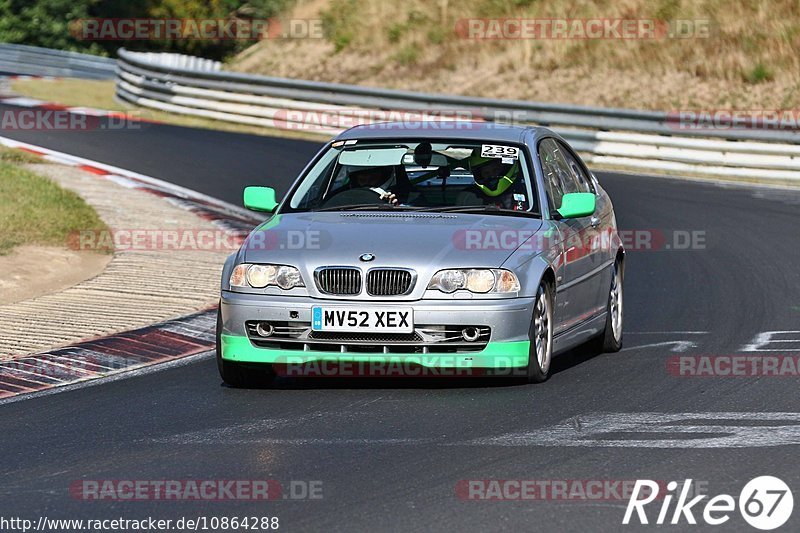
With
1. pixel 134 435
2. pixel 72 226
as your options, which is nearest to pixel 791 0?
pixel 72 226

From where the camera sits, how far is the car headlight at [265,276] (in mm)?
8750

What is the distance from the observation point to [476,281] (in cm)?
866

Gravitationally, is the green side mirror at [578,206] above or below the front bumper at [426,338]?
above

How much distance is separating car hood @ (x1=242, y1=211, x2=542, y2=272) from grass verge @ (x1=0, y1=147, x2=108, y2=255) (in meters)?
5.56

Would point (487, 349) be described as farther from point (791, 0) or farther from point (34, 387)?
point (791, 0)

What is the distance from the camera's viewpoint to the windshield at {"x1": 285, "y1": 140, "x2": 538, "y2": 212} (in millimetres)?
9664
